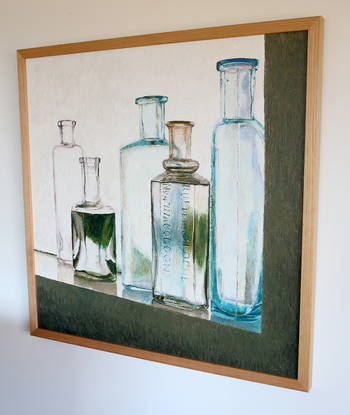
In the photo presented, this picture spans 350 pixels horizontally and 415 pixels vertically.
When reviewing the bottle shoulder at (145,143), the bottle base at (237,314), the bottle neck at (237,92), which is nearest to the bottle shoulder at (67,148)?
the bottle shoulder at (145,143)

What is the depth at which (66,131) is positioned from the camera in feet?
2.83

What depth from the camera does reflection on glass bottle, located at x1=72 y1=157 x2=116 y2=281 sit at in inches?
33.2

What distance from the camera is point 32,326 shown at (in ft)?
Result: 3.13

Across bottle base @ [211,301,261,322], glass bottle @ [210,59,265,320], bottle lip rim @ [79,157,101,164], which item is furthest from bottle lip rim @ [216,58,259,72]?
bottle base @ [211,301,261,322]

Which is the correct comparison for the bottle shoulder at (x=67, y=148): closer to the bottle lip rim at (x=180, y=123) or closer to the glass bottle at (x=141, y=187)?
the glass bottle at (x=141, y=187)

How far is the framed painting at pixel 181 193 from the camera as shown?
68 cm

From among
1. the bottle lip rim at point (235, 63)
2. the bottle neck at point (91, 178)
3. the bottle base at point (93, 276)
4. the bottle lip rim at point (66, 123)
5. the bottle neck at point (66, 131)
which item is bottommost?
the bottle base at point (93, 276)

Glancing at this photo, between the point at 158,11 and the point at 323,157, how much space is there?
43 cm

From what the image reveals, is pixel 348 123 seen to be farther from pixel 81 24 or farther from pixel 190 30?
pixel 81 24

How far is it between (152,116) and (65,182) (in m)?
0.26

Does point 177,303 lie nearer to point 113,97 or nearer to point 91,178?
point 91,178

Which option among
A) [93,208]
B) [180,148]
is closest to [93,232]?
[93,208]

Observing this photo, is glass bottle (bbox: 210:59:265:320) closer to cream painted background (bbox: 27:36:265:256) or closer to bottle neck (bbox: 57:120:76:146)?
cream painted background (bbox: 27:36:265:256)

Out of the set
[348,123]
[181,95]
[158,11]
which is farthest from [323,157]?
[158,11]
